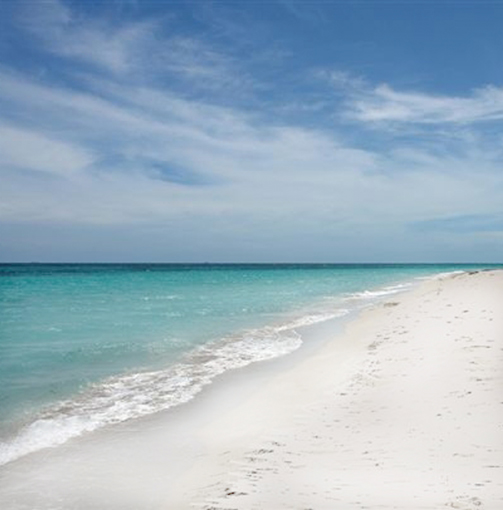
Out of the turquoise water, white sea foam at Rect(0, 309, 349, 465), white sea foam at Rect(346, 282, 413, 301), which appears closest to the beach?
white sea foam at Rect(0, 309, 349, 465)

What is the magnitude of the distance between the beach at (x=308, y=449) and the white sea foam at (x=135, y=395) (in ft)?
1.38

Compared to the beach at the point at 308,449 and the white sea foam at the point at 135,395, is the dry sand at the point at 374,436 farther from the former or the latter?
the white sea foam at the point at 135,395

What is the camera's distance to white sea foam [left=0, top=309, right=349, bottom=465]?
8.20 meters

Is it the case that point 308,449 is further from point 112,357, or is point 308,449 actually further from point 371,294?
point 371,294

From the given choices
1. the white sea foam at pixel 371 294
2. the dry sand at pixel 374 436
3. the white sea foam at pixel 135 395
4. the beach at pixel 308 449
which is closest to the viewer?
the dry sand at pixel 374 436

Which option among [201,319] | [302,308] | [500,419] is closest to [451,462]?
[500,419]

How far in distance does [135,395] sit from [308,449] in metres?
5.01

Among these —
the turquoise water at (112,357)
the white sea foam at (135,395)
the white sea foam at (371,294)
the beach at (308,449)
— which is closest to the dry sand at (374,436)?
the beach at (308,449)

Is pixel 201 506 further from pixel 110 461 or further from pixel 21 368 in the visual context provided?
pixel 21 368

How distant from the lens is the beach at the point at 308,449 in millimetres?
5367

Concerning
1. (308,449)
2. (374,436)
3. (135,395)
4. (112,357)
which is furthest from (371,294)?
(308,449)

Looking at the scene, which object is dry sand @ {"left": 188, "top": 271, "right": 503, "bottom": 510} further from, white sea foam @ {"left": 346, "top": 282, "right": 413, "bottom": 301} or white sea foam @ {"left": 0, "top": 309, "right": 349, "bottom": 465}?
white sea foam @ {"left": 346, "top": 282, "right": 413, "bottom": 301}

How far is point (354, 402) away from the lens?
898 cm

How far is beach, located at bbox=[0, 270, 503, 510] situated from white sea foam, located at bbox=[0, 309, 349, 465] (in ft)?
1.38
